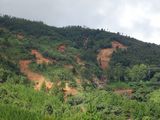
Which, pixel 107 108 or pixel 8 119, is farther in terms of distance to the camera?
pixel 107 108

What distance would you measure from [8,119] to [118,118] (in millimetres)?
40765

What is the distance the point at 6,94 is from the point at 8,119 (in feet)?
97.5

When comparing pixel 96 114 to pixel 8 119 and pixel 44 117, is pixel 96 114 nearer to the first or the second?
pixel 44 117

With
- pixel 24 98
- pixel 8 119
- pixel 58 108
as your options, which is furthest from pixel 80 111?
pixel 8 119

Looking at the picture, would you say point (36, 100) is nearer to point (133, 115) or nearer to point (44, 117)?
point (44, 117)

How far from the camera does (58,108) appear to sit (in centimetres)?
18812

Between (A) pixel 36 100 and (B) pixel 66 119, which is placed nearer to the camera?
(B) pixel 66 119

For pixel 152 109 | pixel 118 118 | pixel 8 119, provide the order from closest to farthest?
pixel 8 119 < pixel 118 118 < pixel 152 109

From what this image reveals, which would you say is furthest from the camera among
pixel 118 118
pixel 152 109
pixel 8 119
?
pixel 152 109

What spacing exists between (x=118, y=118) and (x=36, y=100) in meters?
31.6

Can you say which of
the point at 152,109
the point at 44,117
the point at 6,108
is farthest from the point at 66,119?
the point at 152,109

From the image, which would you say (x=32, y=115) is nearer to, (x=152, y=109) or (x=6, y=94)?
(x=6, y=94)

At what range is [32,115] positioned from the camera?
168125 mm

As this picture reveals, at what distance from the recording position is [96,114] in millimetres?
183000
